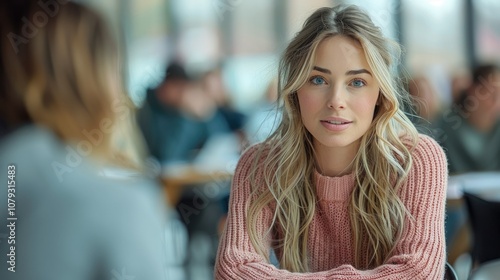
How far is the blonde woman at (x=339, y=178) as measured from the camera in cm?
154

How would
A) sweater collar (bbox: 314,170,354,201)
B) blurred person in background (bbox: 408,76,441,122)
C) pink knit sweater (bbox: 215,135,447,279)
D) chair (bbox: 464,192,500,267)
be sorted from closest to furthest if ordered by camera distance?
1. pink knit sweater (bbox: 215,135,447,279)
2. sweater collar (bbox: 314,170,354,201)
3. chair (bbox: 464,192,500,267)
4. blurred person in background (bbox: 408,76,441,122)

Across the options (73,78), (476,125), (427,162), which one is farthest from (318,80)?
(476,125)

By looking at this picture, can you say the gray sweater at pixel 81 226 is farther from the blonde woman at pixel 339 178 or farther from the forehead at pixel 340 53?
the forehead at pixel 340 53

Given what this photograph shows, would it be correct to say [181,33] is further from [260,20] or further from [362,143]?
[362,143]

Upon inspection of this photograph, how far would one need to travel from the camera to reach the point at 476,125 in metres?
4.33

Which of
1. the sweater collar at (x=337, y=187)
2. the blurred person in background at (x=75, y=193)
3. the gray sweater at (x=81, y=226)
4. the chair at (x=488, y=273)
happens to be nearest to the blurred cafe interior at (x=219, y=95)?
the blurred person in background at (x=75, y=193)

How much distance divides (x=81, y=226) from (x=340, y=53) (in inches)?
28.8

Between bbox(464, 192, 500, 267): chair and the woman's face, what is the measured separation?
5.44 ft

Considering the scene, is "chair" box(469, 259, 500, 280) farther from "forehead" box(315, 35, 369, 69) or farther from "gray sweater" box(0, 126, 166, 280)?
"gray sweater" box(0, 126, 166, 280)

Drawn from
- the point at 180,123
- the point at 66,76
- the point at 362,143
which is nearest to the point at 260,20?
the point at 180,123

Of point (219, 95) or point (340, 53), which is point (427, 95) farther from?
point (340, 53)

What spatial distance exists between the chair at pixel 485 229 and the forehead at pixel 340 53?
172 cm

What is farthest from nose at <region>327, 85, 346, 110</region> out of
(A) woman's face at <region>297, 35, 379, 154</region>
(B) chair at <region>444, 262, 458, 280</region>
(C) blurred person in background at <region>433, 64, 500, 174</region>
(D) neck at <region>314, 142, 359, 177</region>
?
(C) blurred person in background at <region>433, 64, 500, 174</region>

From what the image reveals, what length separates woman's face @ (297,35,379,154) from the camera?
154 cm
